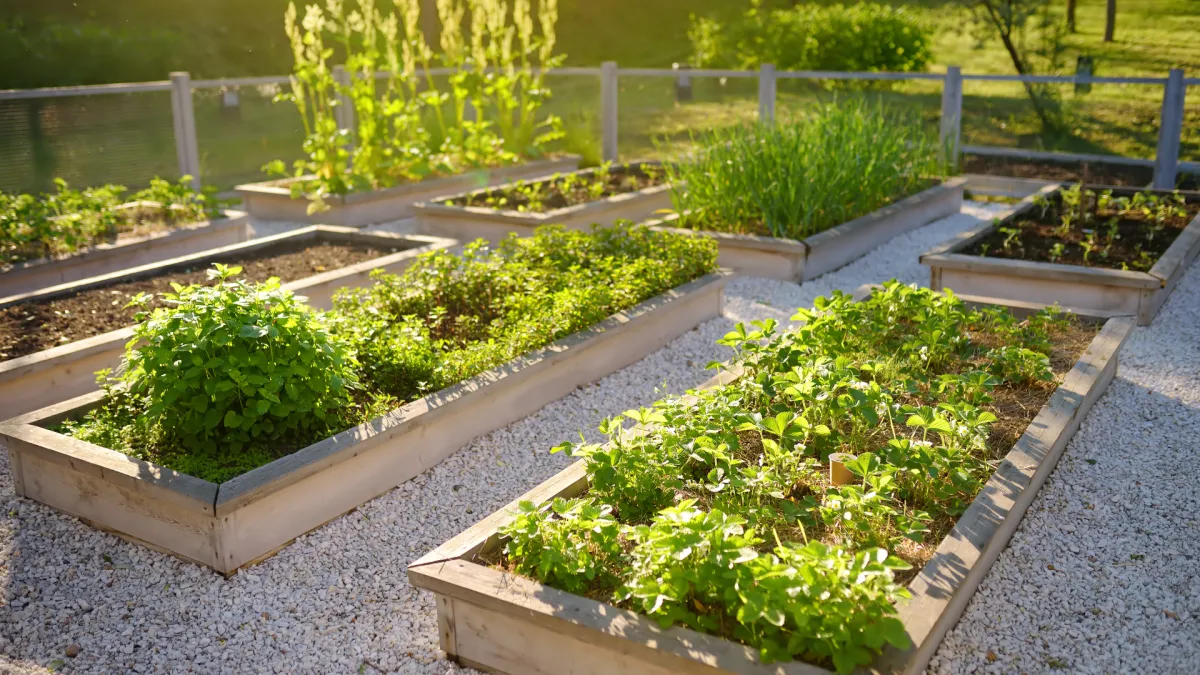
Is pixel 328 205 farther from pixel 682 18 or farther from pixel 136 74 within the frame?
pixel 682 18

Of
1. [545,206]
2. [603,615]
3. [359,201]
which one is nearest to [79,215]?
[359,201]

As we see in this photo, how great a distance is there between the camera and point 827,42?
1781 centimetres

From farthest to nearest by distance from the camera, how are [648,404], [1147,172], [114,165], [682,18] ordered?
[682,18] < [1147,172] < [114,165] < [648,404]

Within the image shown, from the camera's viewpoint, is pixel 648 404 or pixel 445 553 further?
pixel 648 404

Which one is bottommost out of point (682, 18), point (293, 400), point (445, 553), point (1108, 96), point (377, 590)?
point (377, 590)

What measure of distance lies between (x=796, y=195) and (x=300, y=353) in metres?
4.27

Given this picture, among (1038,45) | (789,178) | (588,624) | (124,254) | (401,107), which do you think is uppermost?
(1038,45)

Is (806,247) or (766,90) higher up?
(766,90)

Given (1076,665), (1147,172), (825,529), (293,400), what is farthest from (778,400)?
(1147,172)

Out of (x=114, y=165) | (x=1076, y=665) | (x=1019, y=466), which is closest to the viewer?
(x=1076, y=665)

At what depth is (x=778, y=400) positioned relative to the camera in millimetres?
3986

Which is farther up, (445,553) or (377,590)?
(445,553)

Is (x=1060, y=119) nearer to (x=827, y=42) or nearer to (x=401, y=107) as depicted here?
(x=401, y=107)

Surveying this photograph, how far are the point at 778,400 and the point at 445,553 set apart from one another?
1547 millimetres
